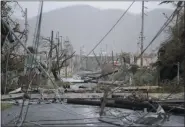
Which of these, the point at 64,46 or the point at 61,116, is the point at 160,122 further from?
the point at 64,46

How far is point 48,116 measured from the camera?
6.87 metres

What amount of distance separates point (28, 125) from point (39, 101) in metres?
3.56

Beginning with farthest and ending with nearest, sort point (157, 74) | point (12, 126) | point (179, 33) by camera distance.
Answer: point (157, 74) → point (12, 126) → point (179, 33)

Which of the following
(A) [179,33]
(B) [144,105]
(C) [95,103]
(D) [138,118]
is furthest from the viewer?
(C) [95,103]

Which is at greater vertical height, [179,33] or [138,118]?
[179,33]

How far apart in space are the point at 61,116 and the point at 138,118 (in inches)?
61.7

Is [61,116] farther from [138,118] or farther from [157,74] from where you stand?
[157,74]

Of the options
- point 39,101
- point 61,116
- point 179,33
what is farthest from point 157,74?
point 179,33

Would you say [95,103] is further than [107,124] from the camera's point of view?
Yes

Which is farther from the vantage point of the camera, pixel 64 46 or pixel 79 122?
pixel 64 46

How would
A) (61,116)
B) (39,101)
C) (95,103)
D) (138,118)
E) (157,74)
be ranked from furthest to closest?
(157,74), (39,101), (95,103), (61,116), (138,118)

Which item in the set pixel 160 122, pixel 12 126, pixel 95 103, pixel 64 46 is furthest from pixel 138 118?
pixel 64 46

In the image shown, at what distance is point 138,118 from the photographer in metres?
6.03

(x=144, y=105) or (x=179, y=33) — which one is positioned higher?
(x=179, y=33)
